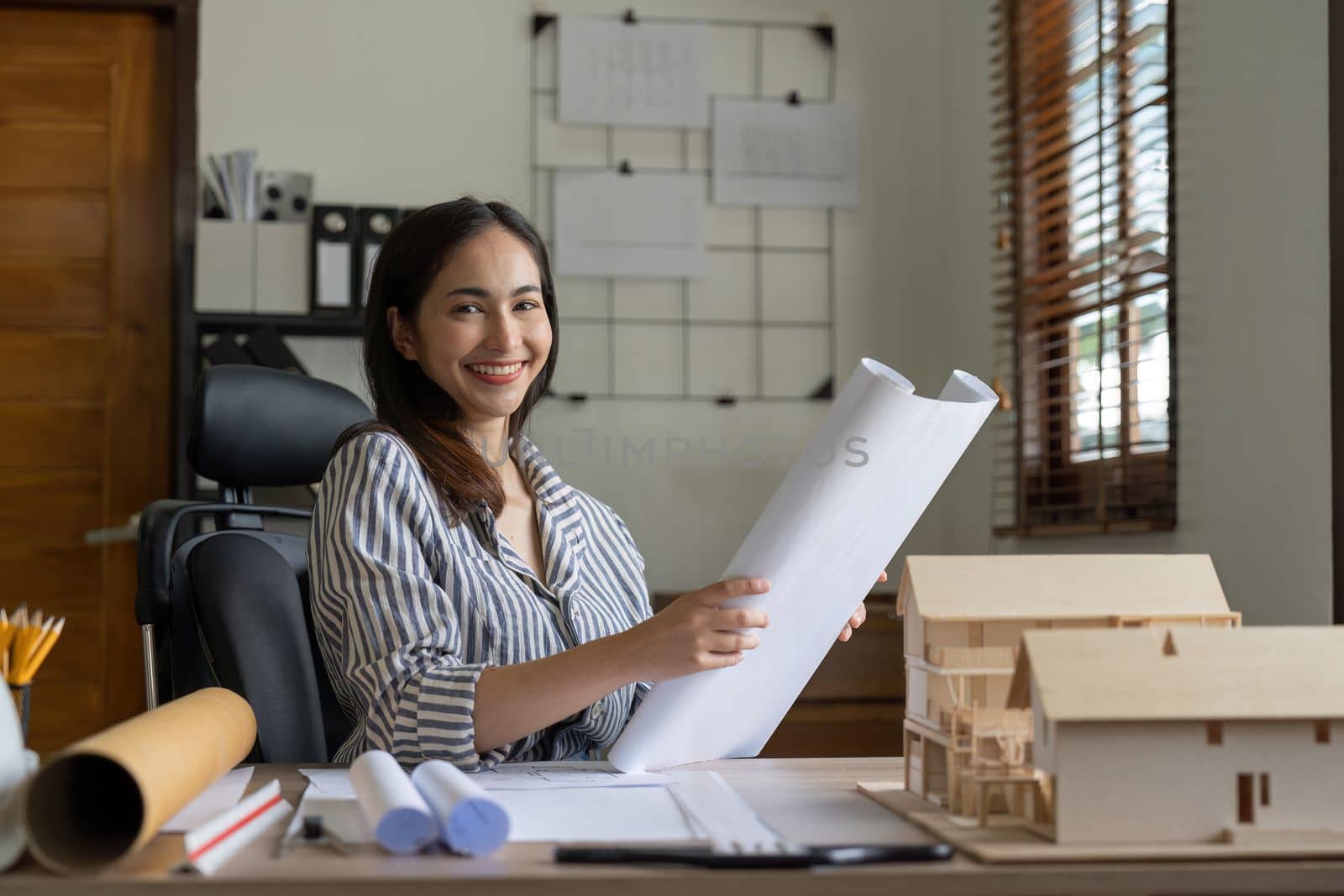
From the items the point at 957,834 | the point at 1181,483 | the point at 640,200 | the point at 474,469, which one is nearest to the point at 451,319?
the point at 474,469

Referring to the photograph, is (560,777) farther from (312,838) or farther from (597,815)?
(312,838)

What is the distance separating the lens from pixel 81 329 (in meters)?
3.04

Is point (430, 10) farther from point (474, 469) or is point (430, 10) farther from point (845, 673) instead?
point (474, 469)

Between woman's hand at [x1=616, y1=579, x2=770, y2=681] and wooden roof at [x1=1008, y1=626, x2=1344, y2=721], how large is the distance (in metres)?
0.26

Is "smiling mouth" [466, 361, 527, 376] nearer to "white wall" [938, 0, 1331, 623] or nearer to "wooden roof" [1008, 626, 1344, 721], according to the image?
"wooden roof" [1008, 626, 1344, 721]

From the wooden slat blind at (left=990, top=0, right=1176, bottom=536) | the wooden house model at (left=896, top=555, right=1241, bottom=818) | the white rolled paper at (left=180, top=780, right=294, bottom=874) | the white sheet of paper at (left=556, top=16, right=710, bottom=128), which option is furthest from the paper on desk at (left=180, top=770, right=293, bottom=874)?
the white sheet of paper at (left=556, top=16, right=710, bottom=128)

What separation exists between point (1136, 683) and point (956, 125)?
8.97 ft

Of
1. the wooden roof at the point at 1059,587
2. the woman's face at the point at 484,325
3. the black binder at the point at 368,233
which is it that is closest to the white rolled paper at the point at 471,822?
the wooden roof at the point at 1059,587

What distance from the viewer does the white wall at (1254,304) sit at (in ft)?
5.90

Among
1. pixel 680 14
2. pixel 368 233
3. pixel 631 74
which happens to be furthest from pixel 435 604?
pixel 680 14

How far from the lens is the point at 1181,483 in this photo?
2129 millimetres

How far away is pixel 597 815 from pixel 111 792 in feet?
0.91

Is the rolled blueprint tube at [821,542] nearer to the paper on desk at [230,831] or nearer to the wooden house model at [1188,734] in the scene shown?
the wooden house model at [1188,734]

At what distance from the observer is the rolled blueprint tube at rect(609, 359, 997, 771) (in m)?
0.85
